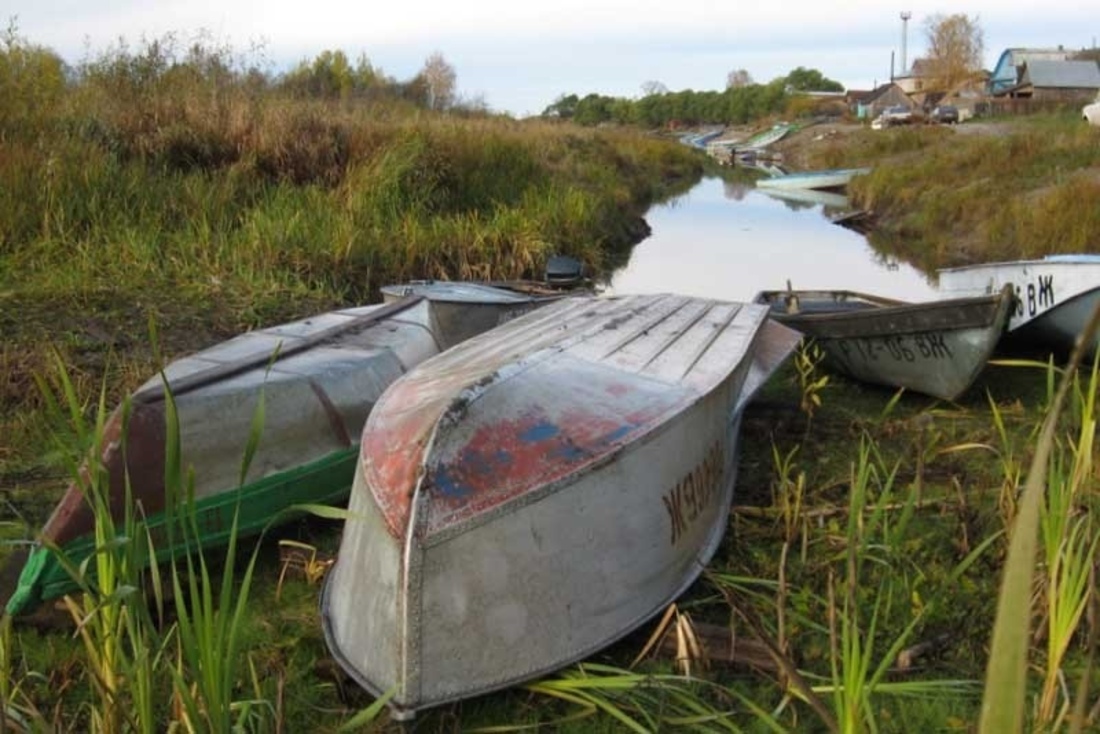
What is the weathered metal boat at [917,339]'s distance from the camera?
575 centimetres

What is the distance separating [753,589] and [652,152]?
108 ft

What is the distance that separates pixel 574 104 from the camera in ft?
322

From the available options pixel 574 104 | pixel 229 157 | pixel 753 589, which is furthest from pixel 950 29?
pixel 753 589

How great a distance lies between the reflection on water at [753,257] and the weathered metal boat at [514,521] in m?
6.45

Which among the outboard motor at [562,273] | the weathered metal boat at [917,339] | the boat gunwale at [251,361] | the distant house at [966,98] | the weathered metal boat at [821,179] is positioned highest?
the distant house at [966,98]

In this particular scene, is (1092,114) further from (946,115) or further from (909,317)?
(909,317)

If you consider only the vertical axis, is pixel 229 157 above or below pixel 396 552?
above

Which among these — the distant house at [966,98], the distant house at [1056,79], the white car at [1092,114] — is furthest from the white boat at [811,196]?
the distant house at [1056,79]

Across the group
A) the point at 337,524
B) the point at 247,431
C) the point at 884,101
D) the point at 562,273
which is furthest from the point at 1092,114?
the point at 884,101

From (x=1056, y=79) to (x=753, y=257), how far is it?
45.2 m

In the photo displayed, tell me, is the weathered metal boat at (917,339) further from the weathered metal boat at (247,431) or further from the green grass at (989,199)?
the green grass at (989,199)

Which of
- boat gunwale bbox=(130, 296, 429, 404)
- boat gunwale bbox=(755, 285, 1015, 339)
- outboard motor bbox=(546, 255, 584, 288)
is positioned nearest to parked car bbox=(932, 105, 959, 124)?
outboard motor bbox=(546, 255, 584, 288)

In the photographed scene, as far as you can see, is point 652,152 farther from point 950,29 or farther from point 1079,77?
point 950,29

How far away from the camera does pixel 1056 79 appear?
175 ft
